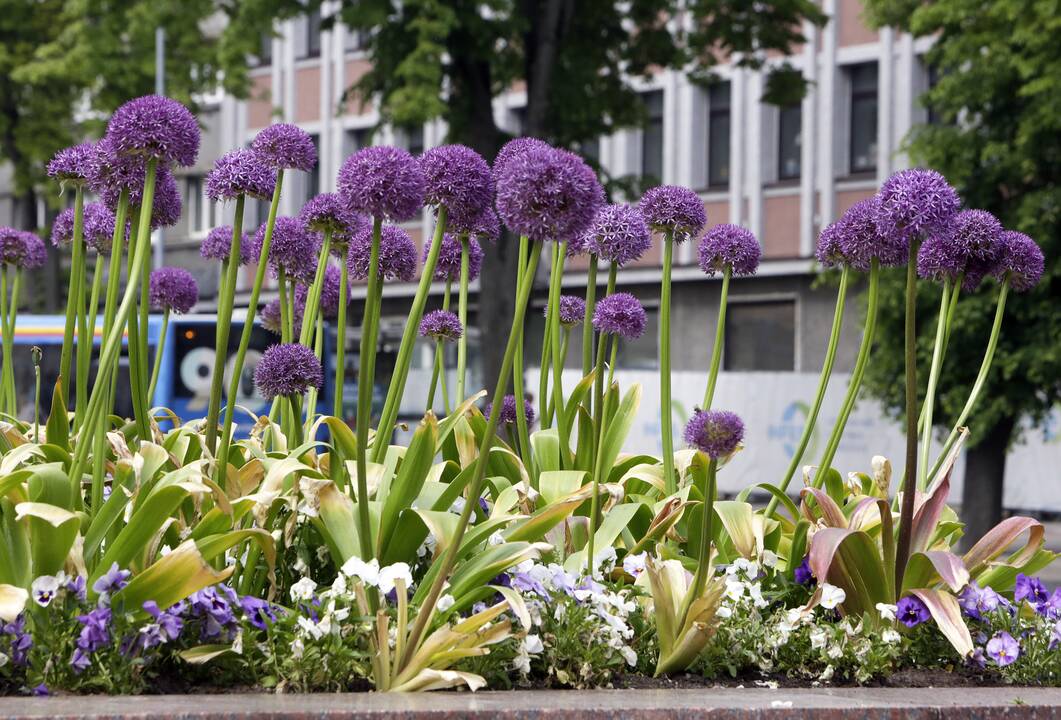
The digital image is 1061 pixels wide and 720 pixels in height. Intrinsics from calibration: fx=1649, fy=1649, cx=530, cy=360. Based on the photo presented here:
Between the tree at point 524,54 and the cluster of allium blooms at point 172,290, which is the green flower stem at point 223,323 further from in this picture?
the tree at point 524,54

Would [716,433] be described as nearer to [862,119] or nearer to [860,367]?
[860,367]

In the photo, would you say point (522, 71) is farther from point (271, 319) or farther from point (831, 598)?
point (831, 598)

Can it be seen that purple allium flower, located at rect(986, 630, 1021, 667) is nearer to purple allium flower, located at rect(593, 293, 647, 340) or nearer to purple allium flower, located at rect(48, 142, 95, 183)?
purple allium flower, located at rect(593, 293, 647, 340)

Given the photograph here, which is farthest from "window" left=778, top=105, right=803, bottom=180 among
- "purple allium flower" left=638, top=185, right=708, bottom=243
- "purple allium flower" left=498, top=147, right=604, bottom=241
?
"purple allium flower" left=498, top=147, right=604, bottom=241

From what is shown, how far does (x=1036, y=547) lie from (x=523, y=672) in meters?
1.85

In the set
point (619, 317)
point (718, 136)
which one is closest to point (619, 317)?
point (619, 317)

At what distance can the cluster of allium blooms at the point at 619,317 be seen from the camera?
4863 mm

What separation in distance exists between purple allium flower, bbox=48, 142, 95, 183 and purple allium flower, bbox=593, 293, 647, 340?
5.01 feet

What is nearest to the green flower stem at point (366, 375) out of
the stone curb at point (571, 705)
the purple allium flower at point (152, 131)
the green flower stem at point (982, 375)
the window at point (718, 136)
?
the stone curb at point (571, 705)

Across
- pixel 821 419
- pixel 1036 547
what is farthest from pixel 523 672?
pixel 821 419

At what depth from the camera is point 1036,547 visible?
4.77 meters

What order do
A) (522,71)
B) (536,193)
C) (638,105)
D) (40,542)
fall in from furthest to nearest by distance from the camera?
1. (638,105)
2. (522,71)
3. (40,542)
4. (536,193)

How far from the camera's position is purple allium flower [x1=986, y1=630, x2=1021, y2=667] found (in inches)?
160

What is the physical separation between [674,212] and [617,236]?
0.71 feet
